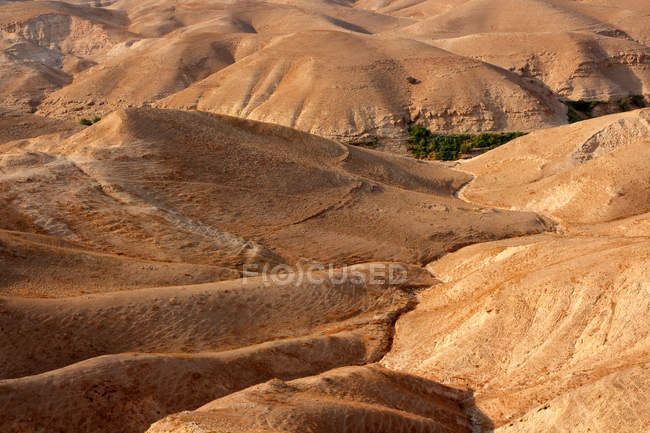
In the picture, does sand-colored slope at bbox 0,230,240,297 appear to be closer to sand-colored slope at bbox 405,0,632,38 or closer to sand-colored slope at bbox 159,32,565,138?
sand-colored slope at bbox 159,32,565,138

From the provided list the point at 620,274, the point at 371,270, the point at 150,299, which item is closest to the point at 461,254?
the point at 371,270

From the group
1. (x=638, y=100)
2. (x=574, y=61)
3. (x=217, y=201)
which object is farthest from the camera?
(x=574, y=61)

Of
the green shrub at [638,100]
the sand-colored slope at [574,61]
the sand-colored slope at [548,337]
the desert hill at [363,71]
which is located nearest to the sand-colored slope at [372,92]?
the desert hill at [363,71]

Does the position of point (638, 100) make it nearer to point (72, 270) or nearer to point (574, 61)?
point (574, 61)

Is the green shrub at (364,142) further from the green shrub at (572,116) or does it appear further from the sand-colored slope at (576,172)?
the green shrub at (572,116)

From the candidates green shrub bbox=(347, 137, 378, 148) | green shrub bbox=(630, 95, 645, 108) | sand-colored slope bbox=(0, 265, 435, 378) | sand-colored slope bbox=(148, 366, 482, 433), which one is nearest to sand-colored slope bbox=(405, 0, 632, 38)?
green shrub bbox=(630, 95, 645, 108)

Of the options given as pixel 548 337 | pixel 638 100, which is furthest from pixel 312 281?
pixel 638 100
